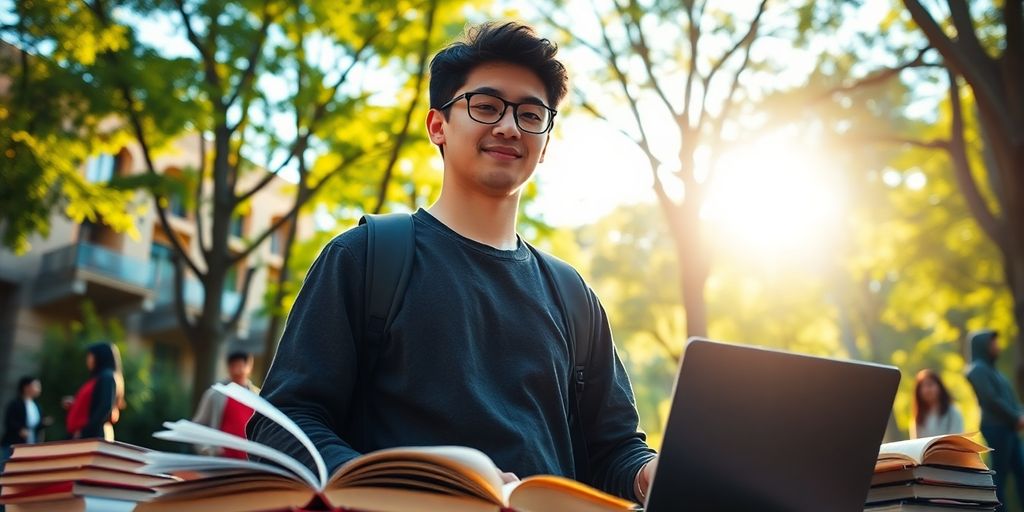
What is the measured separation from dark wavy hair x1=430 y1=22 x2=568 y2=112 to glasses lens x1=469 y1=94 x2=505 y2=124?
0.29ft

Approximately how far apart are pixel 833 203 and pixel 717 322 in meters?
4.85

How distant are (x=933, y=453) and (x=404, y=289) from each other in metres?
1.22

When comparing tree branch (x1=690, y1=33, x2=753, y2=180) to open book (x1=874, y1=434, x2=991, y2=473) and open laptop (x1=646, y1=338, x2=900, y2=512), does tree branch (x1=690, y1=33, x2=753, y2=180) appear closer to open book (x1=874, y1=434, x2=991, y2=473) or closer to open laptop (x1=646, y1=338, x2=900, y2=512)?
open book (x1=874, y1=434, x2=991, y2=473)

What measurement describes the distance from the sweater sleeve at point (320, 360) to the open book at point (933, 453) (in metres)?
1.16

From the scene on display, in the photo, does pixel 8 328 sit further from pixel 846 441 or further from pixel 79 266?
pixel 846 441

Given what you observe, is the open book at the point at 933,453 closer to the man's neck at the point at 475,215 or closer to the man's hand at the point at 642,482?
the man's hand at the point at 642,482

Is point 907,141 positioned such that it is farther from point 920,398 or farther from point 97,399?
point 97,399

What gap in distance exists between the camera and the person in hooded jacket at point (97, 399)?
884 cm

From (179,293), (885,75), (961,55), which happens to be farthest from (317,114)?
(961,55)

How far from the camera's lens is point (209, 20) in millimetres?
11602

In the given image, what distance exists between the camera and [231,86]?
39.7 ft

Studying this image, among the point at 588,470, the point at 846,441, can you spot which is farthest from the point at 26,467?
the point at 846,441

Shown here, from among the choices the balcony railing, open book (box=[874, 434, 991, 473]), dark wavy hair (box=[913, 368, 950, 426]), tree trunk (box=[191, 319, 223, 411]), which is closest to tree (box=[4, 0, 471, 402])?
tree trunk (box=[191, 319, 223, 411])

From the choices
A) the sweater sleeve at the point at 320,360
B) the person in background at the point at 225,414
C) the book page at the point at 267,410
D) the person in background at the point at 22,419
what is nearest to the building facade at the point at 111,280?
the person in background at the point at 22,419
